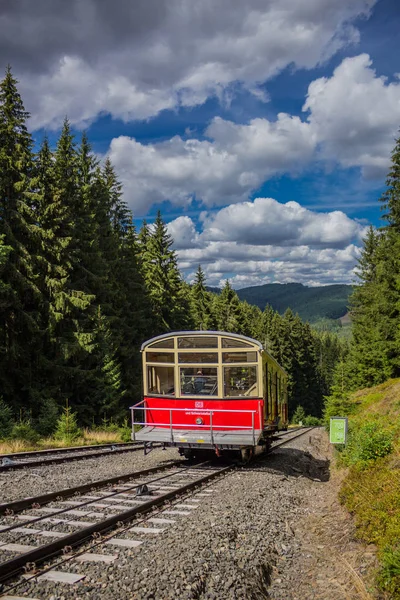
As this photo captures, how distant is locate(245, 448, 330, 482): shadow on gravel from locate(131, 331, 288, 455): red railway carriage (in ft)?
2.69

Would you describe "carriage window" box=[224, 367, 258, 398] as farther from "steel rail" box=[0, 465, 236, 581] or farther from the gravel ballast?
"steel rail" box=[0, 465, 236, 581]

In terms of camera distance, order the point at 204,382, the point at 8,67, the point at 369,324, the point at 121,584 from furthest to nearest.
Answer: the point at 369,324, the point at 8,67, the point at 204,382, the point at 121,584

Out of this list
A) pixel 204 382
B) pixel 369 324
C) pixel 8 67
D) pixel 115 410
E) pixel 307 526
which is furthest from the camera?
pixel 369 324

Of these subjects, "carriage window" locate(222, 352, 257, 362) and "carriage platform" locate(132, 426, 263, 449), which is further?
"carriage window" locate(222, 352, 257, 362)

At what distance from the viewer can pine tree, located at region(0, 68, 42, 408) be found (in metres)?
21.4

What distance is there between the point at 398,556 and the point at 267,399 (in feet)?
26.0

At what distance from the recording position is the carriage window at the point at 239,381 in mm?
12242

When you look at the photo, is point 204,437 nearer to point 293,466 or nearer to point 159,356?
point 159,356

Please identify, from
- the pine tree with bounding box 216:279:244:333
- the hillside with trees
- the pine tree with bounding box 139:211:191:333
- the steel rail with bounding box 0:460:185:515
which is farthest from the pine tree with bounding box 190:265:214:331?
the steel rail with bounding box 0:460:185:515

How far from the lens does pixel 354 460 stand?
11.0 m

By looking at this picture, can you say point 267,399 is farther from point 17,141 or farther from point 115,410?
point 17,141

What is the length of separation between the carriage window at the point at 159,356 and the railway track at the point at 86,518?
3.43 m

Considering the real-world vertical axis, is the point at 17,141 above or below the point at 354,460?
above

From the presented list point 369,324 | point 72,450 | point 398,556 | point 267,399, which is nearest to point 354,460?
point 267,399
